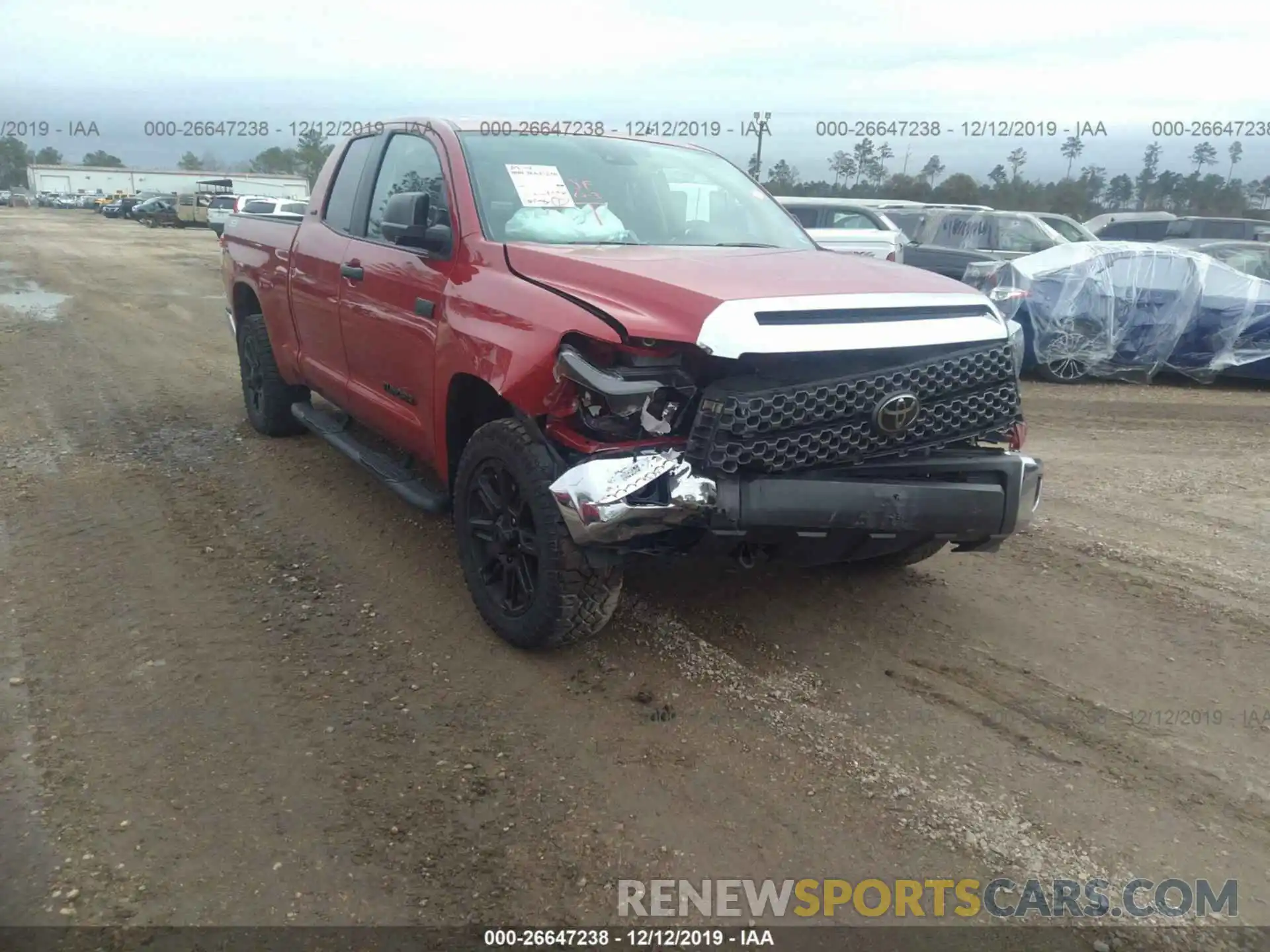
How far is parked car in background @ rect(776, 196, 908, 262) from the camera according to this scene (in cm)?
1360

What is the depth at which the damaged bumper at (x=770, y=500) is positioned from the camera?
3.08m

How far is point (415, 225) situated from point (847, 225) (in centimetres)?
1162

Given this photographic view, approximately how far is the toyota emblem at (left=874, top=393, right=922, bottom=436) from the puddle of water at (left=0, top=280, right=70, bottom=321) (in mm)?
12512

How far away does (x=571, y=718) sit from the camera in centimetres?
340

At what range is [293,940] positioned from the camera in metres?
2.41

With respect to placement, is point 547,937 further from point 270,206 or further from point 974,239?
point 270,206

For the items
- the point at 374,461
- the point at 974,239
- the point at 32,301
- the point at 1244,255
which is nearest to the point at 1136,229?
the point at 974,239

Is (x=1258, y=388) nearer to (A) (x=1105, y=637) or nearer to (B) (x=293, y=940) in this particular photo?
(A) (x=1105, y=637)

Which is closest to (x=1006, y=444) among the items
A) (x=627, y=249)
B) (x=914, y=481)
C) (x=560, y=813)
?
(x=914, y=481)

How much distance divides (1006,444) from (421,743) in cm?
248

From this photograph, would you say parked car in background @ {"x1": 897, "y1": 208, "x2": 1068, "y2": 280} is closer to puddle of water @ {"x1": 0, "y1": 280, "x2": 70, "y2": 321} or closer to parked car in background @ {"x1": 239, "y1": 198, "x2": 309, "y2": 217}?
puddle of water @ {"x1": 0, "y1": 280, "x2": 70, "y2": 321}

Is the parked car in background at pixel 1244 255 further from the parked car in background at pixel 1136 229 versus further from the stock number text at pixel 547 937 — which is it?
the stock number text at pixel 547 937

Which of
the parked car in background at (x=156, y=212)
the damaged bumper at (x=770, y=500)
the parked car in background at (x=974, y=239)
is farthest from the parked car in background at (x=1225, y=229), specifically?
the parked car in background at (x=156, y=212)

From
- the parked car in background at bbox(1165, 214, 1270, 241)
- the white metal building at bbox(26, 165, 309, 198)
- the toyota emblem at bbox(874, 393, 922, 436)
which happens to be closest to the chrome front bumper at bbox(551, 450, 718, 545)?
the toyota emblem at bbox(874, 393, 922, 436)
